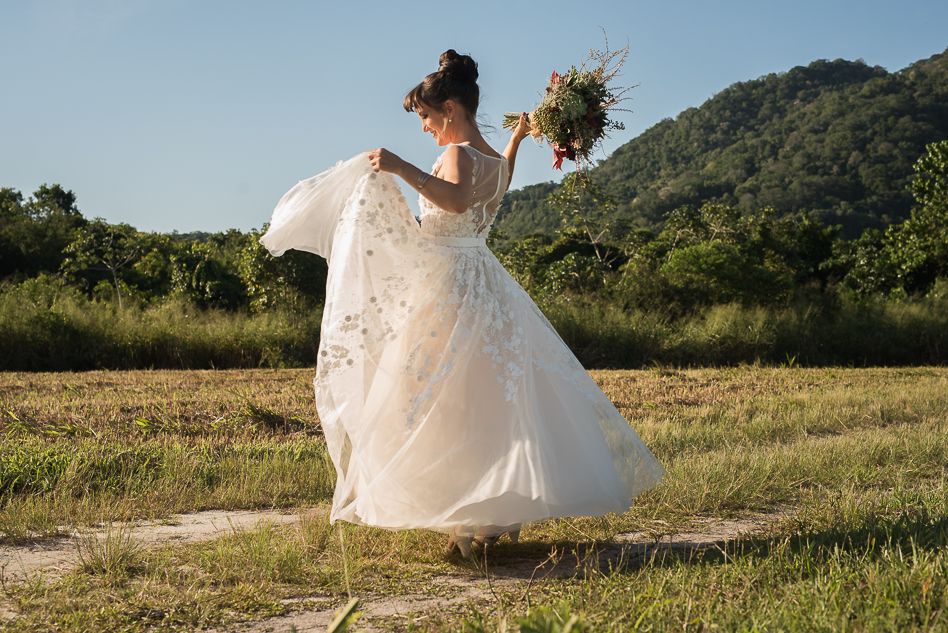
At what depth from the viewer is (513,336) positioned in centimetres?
327

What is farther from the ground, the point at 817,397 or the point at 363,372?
the point at 363,372

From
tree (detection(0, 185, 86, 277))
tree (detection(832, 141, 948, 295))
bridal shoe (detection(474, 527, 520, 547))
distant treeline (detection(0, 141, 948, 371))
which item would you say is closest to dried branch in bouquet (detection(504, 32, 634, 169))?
bridal shoe (detection(474, 527, 520, 547))

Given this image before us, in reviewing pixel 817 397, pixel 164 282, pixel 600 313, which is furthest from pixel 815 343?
pixel 164 282

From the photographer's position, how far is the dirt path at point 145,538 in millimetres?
2930

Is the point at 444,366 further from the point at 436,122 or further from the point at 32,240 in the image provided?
the point at 32,240

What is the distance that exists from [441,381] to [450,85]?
1.55 m

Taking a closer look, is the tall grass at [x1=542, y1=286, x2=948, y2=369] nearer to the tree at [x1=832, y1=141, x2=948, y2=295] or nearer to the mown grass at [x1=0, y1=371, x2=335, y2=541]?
the tree at [x1=832, y1=141, x2=948, y2=295]

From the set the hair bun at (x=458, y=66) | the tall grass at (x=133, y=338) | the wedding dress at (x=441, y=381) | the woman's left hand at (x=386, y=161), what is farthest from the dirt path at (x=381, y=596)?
the tall grass at (x=133, y=338)

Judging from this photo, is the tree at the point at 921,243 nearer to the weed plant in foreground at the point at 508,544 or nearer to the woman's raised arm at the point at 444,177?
the weed plant in foreground at the point at 508,544

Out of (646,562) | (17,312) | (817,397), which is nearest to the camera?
(646,562)

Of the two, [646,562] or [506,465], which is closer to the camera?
[506,465]

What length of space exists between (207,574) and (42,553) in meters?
0.95

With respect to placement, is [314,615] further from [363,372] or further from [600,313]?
[600,313]

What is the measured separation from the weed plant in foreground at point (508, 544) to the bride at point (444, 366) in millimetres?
310
